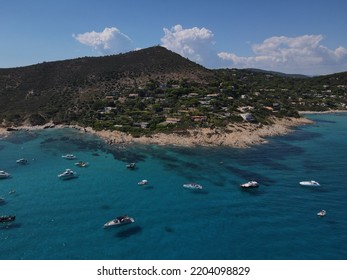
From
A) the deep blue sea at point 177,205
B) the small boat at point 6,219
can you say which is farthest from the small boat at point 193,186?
the small boat at point 6,219

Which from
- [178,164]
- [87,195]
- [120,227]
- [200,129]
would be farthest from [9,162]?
[200,129]

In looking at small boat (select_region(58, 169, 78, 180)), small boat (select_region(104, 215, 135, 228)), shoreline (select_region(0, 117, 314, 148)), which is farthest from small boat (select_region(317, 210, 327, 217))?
small boat (select_region(58, 169, 78, 180))

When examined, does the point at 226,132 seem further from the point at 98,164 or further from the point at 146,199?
the point at 146,199

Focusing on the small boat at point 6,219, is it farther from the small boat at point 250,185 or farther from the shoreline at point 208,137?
the shoreline at point 208,137

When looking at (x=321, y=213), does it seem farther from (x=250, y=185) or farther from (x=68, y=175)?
(x=68, y=175)

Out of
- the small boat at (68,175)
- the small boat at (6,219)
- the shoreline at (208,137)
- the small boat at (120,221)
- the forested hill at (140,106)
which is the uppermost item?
the forested hill at (140,106)

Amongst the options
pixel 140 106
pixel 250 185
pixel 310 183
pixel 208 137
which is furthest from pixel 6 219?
pixel 140 106
